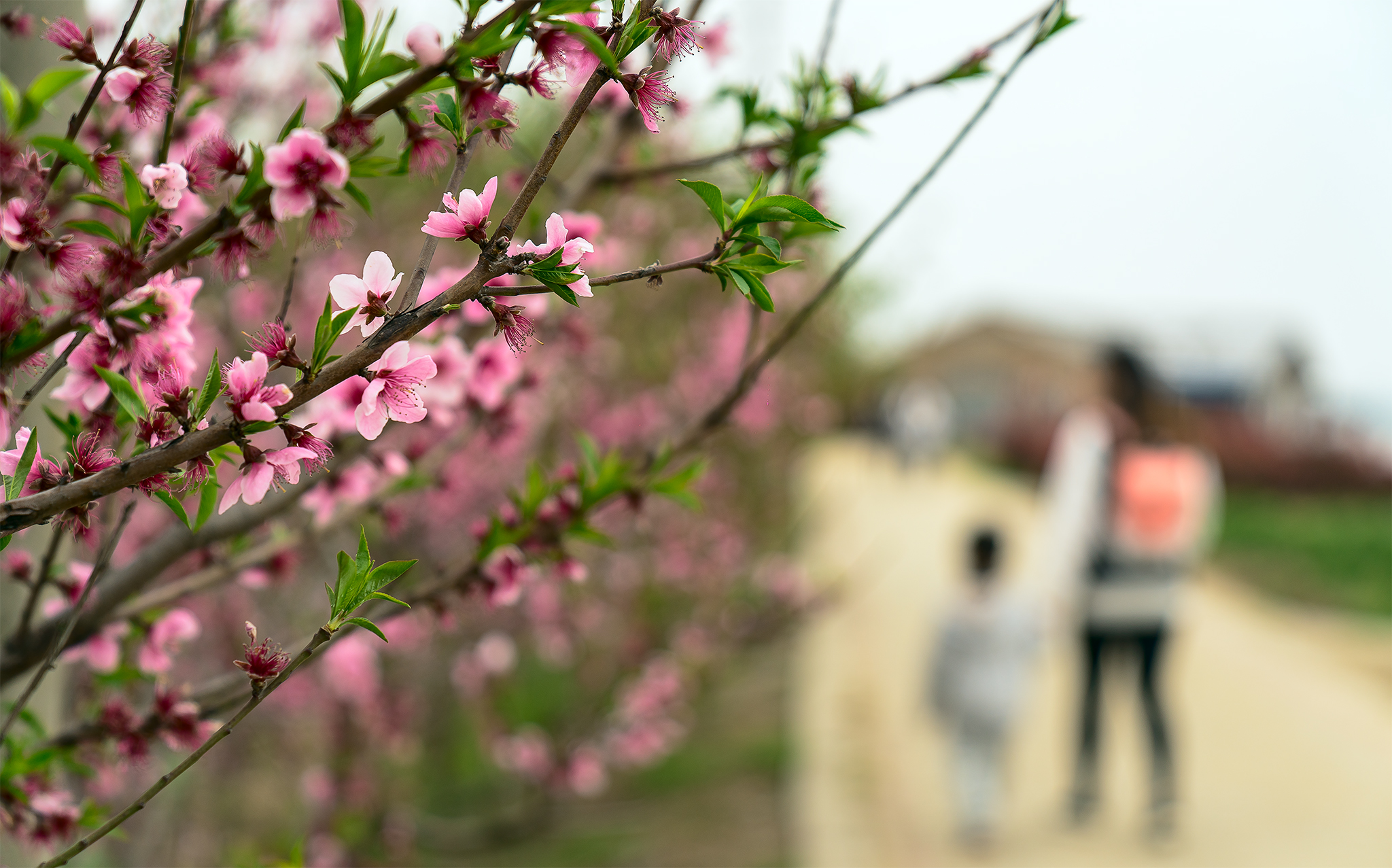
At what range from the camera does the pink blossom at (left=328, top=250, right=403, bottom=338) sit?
3.05 ft

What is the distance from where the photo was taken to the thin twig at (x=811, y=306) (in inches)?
52.3

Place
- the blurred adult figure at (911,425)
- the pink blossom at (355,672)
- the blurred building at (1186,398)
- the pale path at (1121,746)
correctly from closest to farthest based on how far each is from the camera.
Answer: the pink blossom at (355,672)
the pale path at (1121,746)
the blurred building at (1186,398)
the blurred adult figure at (911,425)

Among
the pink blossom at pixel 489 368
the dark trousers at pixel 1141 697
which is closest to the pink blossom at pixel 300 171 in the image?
the pink blossom at pixel 489 368

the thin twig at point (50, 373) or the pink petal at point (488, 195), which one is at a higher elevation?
the pink petal at point (488, 195)

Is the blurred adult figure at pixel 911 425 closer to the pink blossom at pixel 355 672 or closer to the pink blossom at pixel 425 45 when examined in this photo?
the pink blossom at pixel 355 672

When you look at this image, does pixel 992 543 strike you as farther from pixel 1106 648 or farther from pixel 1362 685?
pixel 1362 685

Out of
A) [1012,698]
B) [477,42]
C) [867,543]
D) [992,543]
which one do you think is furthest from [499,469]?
[867,543]

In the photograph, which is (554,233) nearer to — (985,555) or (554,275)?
(554,275)

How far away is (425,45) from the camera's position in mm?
916

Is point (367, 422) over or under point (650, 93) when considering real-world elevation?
under

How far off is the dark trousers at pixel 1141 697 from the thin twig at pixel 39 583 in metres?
4.61

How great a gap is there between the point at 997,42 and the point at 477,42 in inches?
36.0

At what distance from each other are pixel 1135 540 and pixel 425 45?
4582 mm

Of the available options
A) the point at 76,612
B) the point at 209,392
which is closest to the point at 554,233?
the point at 209,392
